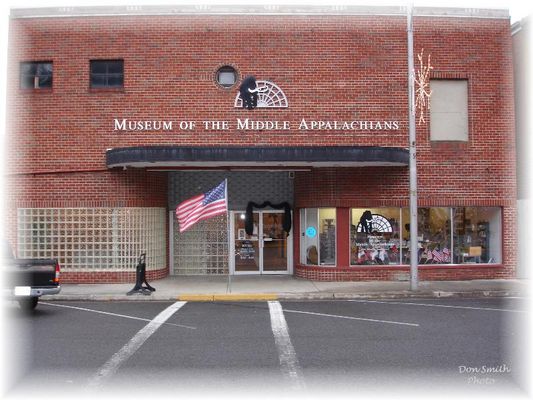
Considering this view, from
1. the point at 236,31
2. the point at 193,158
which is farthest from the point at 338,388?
the point at 236,31

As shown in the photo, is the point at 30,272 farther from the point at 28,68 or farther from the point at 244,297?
the point at 28,68

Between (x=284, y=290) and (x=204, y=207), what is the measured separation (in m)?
3.21

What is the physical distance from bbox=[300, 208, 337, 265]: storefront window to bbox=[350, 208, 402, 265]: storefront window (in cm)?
61

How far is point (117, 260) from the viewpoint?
15.9 meters

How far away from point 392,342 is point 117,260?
982cm

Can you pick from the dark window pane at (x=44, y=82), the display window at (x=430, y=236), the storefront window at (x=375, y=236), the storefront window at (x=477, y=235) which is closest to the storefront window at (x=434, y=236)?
the display window at (x=430, y=236)

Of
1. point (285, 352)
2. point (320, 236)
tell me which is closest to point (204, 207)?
point (320, 236)

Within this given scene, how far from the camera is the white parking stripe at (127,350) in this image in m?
6.59

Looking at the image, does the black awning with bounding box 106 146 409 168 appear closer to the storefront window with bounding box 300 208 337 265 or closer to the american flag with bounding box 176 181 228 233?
the american flag with bounding box 176 181 228 233

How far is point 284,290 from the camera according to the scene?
14383 millimetres

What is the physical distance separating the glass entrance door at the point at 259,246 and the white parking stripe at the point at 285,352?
6.09 metres

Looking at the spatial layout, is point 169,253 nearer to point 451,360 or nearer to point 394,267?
point 394,267

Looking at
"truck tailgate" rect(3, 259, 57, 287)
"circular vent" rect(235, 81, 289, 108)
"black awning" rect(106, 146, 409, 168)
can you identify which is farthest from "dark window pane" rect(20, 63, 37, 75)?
"truck tailgate" rect(3, 259, 57, 287)

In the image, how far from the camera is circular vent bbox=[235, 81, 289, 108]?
52.4 ft
